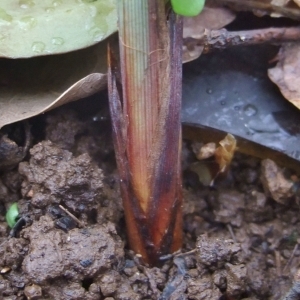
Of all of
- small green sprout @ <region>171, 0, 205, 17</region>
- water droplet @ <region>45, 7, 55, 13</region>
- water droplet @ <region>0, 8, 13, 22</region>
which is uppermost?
small green sprout @ <region>171, 0, 205, 17</region>

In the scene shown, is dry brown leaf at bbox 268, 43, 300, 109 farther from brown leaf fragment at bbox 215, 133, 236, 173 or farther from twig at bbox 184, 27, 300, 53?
brown leaf fragment at bbox 215, 133, 236, 173

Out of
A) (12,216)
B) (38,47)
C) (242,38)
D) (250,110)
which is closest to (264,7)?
(242,38)

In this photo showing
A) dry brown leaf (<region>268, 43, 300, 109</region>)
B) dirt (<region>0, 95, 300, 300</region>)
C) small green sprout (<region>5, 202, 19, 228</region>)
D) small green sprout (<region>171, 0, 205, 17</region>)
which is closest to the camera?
small green sprout (<region>171, 0, 205, 17</region>)

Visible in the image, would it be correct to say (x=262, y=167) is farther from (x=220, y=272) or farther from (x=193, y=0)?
(x=193, y=0)

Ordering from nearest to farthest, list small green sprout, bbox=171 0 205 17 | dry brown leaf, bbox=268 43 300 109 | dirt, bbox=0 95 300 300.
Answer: small green sprout, bbox=171 0 205 17
dirt, bbox=0 95 300 300
dry brown leaf, bbox=268 43 300 109

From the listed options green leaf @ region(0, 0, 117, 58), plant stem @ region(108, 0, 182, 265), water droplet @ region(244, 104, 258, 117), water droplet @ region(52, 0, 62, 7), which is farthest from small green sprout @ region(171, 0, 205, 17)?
water droplet @ region(244, 104, 258, 117)

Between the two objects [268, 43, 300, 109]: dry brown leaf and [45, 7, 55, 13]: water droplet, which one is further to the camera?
[268, 43, 300, 109]: dry brown leaf

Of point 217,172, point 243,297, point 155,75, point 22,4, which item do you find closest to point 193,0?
point 155,75

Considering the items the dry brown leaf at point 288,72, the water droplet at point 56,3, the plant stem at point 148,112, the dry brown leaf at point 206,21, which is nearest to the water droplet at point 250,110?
the dry brown leaf at point 288,72
